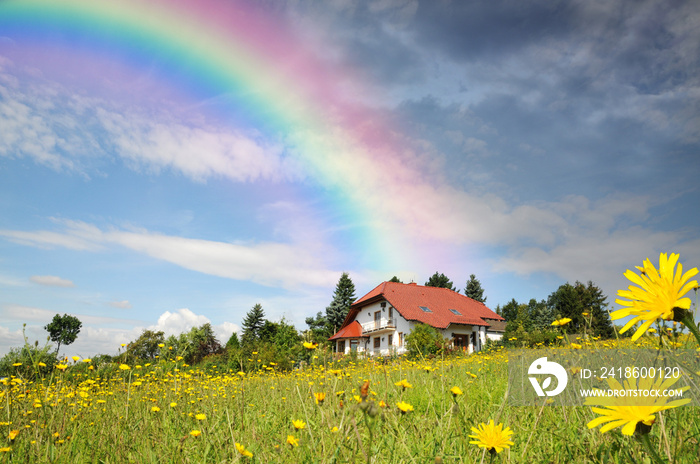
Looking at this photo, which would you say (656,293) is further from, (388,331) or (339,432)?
(388,331)

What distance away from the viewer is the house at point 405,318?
3055 centimetres

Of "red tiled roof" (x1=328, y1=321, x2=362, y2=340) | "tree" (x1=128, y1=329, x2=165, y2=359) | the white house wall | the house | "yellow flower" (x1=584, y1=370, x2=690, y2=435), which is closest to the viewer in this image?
"yellow flower" (x1=584, y1=370, x2=690, y2=435)

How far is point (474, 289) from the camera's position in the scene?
208ft

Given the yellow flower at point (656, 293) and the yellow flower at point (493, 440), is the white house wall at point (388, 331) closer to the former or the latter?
the yellow flower at point (493, 440)

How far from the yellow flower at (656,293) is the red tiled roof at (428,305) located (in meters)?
28.7

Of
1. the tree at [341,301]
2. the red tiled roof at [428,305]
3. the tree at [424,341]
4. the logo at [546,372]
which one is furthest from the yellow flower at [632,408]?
the tree at [341,301]

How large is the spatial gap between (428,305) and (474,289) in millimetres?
32939

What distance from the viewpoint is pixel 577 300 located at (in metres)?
35.2

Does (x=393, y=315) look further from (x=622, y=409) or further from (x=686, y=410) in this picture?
(x=622, y=409)

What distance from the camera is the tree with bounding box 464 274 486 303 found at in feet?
208

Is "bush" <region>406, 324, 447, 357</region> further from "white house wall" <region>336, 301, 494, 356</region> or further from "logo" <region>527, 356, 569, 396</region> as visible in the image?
"logo" <region>527, 356, 569, 396</region>

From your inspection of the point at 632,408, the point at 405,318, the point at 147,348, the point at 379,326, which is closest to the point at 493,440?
the point at 632,408

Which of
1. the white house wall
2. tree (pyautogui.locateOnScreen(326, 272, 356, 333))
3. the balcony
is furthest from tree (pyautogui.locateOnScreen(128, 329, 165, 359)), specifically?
tree (pyautogui.locateOnScreen(326, 272, 356, 333))

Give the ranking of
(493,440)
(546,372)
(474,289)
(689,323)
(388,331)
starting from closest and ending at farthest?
1. (689,323)
2. (493,440)
3. (546,372)
4. (388,331)
5. (474,289)
